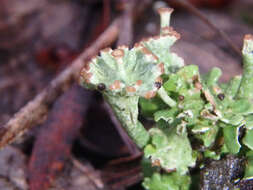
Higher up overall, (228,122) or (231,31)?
(228,122)

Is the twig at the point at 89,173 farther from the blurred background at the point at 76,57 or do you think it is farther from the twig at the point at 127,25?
the twig at the point at 127,25

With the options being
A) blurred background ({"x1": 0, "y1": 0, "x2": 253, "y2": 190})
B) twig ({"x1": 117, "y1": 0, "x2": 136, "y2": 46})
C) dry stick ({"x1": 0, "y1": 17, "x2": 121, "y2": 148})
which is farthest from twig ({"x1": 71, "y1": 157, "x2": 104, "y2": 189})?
twig ({"x1": 117, "y1": 0, "x2": 136, "y2": 46})

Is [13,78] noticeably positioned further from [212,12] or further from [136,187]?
[212,12]

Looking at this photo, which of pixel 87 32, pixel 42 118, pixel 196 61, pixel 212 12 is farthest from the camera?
pixel 212 12

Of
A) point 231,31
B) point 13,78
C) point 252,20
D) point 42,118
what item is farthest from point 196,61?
point 13,78

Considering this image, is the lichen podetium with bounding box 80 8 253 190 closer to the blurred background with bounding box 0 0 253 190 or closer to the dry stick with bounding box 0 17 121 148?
the blurred background with bounding box 0 0 253 190

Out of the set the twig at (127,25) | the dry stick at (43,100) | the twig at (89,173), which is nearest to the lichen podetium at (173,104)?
the twig at (89,173)
